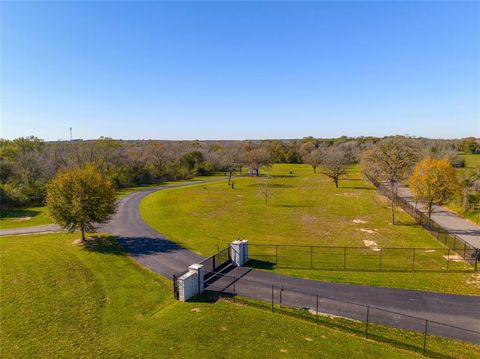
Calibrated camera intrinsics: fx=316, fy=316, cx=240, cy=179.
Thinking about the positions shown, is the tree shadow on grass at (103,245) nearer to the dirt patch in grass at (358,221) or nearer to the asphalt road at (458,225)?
the dirt patch in grass at (358,221)

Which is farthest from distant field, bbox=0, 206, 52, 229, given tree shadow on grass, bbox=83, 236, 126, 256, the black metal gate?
the black metal gate

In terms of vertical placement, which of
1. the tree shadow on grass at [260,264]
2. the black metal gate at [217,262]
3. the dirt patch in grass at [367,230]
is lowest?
the tree shadow on grass at [260,264]

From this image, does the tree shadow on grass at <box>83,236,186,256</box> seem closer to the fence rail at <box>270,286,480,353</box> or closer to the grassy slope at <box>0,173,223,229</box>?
Answer: the fence rail at <box>270,286,480,353</box>

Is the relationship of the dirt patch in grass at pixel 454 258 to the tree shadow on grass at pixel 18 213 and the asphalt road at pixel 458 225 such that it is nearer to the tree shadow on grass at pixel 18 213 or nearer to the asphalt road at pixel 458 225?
the asphalt road at pixel 458 225

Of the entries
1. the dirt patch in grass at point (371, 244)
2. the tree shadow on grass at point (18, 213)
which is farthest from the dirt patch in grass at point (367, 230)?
the tree shadow on grass at point (18, 213)

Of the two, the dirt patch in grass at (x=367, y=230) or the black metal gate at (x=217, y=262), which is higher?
the black metal gate at (x=217, y=262)

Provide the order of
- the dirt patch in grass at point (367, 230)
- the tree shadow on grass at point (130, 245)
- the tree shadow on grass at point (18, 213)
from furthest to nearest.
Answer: the tree shadow on grass at point (18, 213), the dirt patch in grass at point (367, 230), the tree shadow on grass at point (130, 245)

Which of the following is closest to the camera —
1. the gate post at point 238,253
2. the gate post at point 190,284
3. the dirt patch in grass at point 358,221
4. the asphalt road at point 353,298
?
the asphalt road at point 353,298

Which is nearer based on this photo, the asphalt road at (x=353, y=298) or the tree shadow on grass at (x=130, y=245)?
the asphalt road at (x=353, y=298)
